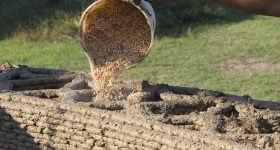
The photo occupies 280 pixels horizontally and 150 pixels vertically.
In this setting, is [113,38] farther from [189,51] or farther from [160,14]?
[160,14]

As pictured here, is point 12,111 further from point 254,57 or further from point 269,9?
point 254,57

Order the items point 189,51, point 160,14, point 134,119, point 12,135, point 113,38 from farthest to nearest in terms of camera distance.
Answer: point 160,14 < point 189,51 < point 113,38 < point 12,135 < point 134,119

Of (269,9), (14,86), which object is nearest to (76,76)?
(14,86)

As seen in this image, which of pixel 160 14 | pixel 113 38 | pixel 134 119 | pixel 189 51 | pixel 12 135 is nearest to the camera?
pixel 134 119

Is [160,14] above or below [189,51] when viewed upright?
above

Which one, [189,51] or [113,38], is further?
[189,51]

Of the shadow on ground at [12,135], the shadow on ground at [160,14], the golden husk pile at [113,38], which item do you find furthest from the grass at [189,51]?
the shadow on ground at [12,135]

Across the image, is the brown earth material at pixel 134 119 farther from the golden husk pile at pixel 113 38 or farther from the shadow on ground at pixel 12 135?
the golden husk pile at pixel 113 38

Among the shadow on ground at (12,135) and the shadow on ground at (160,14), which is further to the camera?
the shadow on ground at (160,14)

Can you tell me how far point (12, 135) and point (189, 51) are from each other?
5.42m

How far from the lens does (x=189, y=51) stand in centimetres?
1029

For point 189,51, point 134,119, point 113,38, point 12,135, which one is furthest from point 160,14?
point 134,119

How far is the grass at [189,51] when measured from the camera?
28.6 feet

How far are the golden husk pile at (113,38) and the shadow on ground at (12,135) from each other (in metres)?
0.69
